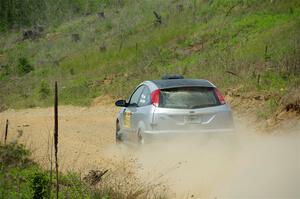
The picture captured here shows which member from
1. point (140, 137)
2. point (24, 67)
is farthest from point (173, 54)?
point (140, 137)

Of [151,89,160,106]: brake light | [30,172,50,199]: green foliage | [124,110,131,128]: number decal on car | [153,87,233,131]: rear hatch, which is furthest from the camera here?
[124,110,131,128]: number decal on car

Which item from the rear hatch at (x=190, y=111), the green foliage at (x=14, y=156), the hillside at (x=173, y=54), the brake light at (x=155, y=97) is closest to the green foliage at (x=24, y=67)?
the hillside at (x=173, y=54)

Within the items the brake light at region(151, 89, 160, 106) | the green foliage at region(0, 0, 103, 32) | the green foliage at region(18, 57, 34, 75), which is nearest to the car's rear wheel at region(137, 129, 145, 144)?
the brake light at region(151, 89, 160, 106)

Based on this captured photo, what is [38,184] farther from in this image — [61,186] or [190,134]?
[190,134]

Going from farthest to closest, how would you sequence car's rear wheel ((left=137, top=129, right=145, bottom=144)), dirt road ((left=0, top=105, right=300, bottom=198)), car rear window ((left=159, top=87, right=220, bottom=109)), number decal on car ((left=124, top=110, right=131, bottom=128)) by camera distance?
1. number decal on car ((left=124, top=110, right=131, bottom=128))
2. car's rear wheel ((left=137, top=129, right=145, bottom=144))
3. car rear window ((left=159, top=87, right=220, bottom=109))
4. dirt road ((left=0, top=105, right=300, bottom=198))

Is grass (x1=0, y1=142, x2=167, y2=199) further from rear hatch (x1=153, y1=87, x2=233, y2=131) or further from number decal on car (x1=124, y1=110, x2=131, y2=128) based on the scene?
number decal on car (x1=124, y1=110, x2=131, y2=128)

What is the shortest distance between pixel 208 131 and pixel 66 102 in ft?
61.8

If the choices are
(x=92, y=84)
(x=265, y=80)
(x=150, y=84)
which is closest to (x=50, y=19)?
(x=92, y=84)

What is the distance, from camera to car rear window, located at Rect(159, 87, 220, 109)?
11.2 m

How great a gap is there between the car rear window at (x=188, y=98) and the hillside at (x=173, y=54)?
353 centimetres

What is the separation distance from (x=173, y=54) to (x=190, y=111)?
63.0ft

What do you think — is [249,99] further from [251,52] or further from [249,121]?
[251,52]

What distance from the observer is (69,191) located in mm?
8070

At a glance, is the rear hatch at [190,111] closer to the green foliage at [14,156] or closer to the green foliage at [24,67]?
the green foliage at [14,156]
